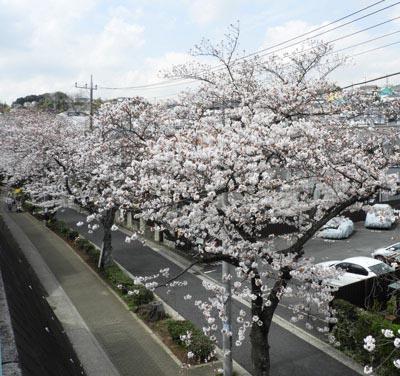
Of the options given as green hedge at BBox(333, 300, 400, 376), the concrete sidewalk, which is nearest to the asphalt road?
green hedge at BBox(333, 300, 400, 376)

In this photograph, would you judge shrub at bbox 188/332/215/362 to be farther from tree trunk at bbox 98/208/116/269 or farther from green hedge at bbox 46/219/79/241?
green hedge at bbox 46/219/79/241

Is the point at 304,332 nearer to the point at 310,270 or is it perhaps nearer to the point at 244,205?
the point at 310,270

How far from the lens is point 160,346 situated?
14023 millimetres

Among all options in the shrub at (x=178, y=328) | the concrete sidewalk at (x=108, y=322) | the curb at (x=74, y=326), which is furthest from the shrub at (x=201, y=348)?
the curb at (x=74, y=326)

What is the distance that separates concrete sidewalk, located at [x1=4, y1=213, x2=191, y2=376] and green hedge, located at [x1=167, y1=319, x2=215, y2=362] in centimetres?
48

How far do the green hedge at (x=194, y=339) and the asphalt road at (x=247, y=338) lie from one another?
98cm

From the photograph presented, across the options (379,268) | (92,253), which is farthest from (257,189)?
(92,253)

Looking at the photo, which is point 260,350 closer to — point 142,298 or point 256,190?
point 256,190

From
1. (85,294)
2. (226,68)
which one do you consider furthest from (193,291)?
(226,68)

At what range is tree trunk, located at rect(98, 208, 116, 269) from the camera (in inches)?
806

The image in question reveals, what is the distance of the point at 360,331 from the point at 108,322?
882 cm

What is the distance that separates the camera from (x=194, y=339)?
1311 centimetres

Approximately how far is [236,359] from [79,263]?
522 inches

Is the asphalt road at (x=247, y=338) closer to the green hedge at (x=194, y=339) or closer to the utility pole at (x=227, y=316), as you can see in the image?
the green hedge at (x=194, y=339)
